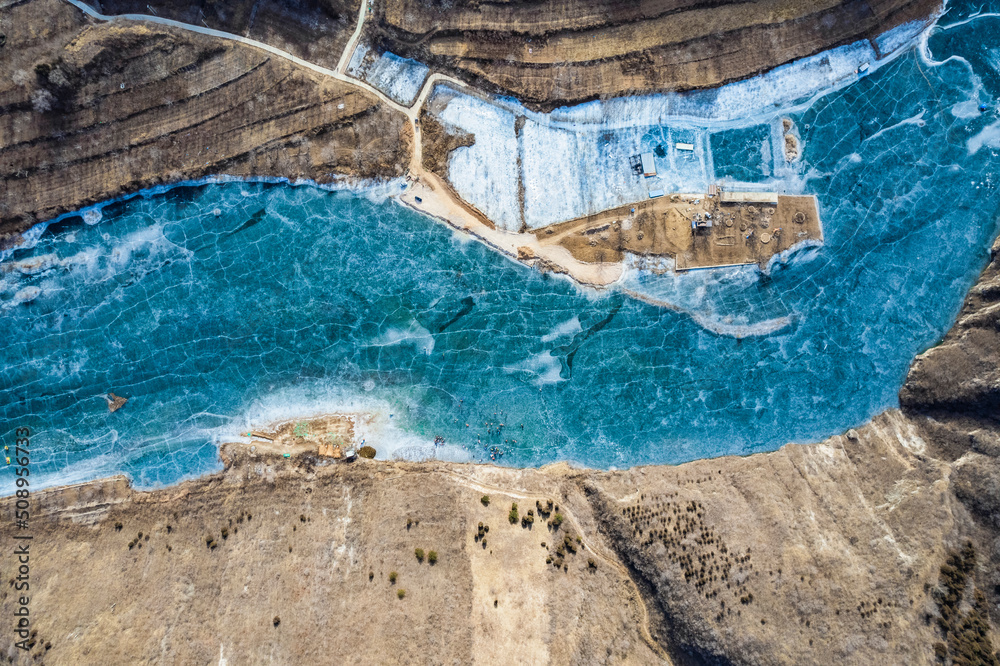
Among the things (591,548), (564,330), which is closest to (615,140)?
(564,330)

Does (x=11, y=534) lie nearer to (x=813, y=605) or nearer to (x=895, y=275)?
(x=813, y=605)

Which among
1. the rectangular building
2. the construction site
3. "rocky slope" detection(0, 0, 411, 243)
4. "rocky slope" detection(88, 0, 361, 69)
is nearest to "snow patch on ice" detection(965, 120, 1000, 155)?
the construction site

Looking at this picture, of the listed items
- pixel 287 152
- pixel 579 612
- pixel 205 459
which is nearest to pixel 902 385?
pixel 579 612

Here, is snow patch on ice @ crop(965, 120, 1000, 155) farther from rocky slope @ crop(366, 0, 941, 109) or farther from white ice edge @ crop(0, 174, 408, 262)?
white ice edge @ crop(0, 174, 408, 262)

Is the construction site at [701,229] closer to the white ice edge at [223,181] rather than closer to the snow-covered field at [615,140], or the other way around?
the snow-covered field at [615,140]

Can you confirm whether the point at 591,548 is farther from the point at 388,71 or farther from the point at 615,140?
the point at 388,71
